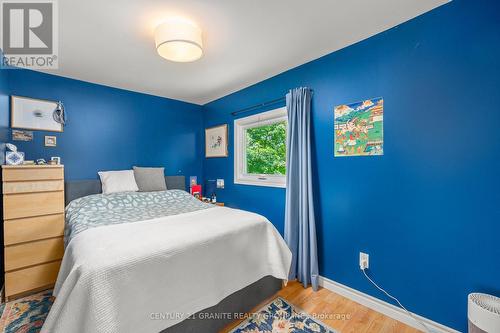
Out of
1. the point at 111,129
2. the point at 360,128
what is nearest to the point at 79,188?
the point at 111,129

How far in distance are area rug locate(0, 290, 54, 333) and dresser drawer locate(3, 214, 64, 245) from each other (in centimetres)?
53

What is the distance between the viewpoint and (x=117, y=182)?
2.79 meters

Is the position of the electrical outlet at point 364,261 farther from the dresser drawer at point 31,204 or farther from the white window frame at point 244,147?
the dresser drawer at point 31,204

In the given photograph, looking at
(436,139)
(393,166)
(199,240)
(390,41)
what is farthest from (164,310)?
(390,41)

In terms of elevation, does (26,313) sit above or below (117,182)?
below

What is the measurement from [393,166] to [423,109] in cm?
47

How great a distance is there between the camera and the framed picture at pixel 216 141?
3.48 metres

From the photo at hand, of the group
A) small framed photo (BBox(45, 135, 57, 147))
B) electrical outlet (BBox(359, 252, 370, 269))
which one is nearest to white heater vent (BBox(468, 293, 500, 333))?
electrical outlet (BBox(359, 252, 370, 269))

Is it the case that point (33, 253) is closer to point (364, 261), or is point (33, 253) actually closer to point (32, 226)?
point (32, 226)

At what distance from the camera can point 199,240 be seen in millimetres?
1493

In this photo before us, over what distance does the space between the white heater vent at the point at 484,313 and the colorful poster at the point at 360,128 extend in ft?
3.57

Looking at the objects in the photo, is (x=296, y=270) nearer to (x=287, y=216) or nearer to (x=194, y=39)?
(x=287, y=216)

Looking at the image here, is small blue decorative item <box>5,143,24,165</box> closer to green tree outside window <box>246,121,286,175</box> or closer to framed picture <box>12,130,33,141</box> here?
framed picture <box>12,130,33,141</box>

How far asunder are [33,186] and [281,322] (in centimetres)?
258
